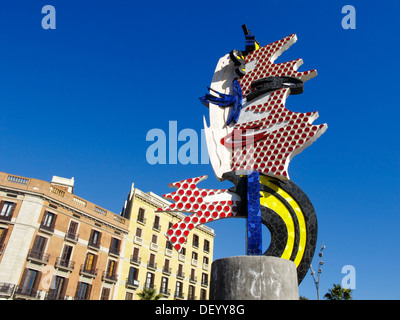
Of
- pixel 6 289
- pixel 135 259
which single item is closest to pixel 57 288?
pixel 6 289

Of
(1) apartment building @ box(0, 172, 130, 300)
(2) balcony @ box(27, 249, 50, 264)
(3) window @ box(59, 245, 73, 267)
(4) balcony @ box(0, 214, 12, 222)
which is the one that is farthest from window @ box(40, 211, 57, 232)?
(4) balcony @ box(0, 214, 12, 222)

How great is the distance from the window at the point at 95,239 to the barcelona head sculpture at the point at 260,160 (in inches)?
812

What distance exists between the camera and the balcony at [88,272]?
2653 cm

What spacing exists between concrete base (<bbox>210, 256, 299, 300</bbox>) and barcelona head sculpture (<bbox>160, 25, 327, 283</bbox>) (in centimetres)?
203

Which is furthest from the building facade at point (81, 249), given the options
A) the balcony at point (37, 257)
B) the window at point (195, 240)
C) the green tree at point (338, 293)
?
the green tree at point (338, 293)

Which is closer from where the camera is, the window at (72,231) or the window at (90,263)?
the window at (72,231)

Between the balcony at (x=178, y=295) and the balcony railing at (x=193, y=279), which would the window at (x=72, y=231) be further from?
the balcony railing at (x=193, y=279)

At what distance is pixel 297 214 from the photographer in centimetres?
930

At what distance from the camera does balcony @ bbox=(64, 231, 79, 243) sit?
2650 cm

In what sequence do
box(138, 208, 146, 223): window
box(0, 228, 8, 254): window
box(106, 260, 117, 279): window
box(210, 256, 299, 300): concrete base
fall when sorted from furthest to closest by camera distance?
box(138, 208, 146, 223): window < box(106, 260, 117, 279): window < box(0, 228, 8, 254): window < box(210, 256, 299, 300): concrete base

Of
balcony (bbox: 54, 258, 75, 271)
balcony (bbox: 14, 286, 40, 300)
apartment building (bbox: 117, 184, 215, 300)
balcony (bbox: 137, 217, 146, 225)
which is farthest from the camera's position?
balcony (bbox: 137, 217, 146, 225)

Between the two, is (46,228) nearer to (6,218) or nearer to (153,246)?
(6,218)

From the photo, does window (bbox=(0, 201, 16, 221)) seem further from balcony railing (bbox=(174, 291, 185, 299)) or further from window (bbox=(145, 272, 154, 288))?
balcony railing (bbox=(174, 291, 185, 299))
